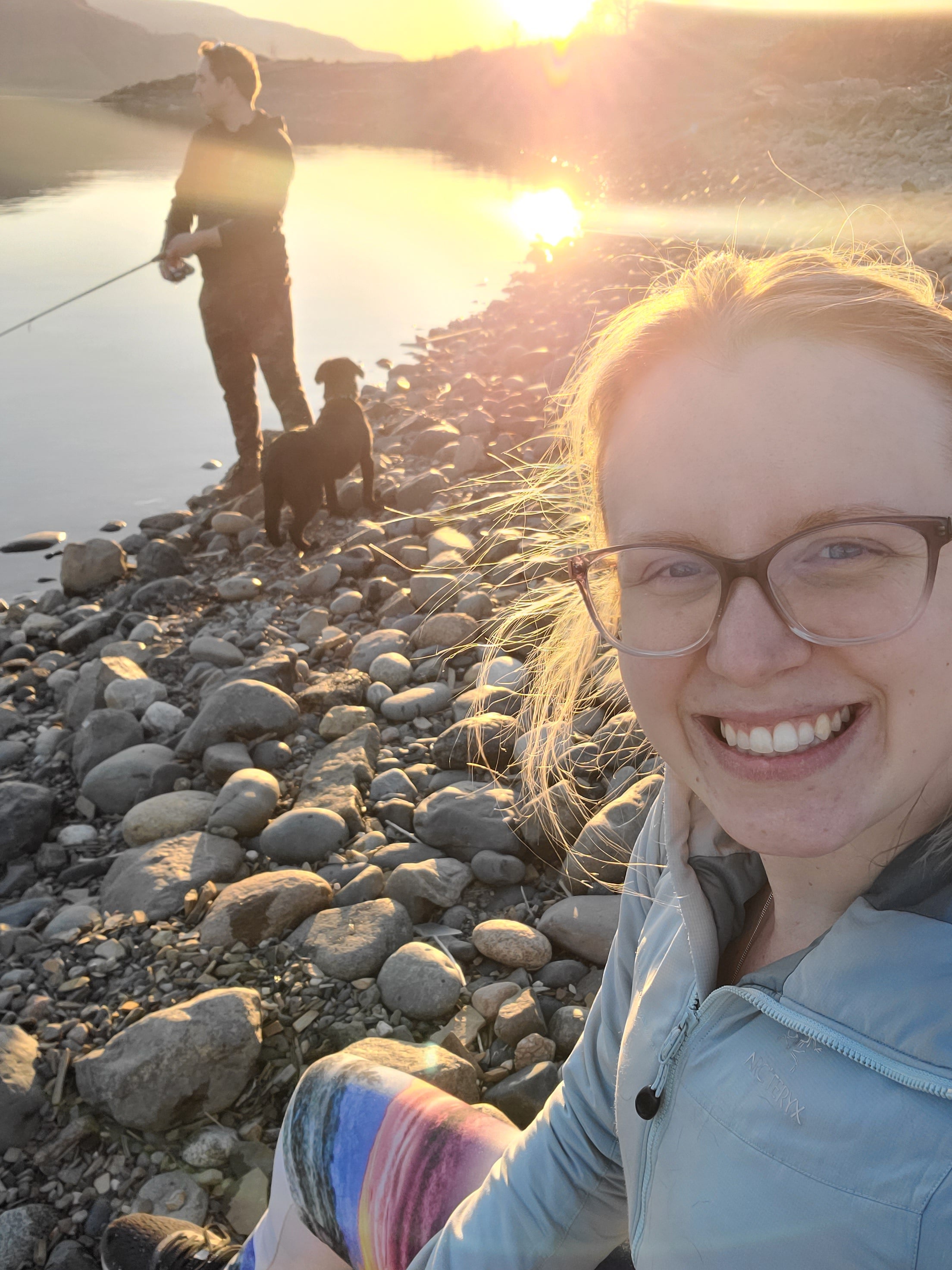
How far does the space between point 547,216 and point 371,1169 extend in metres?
22.1

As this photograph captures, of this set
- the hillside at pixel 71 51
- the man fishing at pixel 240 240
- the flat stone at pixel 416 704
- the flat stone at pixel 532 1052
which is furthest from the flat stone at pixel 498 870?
the hillside at pixel 71 51

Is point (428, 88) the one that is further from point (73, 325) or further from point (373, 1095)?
point (373, 1095)

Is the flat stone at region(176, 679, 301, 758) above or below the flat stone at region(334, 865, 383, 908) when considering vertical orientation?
above

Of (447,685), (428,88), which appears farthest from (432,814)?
(428,88)

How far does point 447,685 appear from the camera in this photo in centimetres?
389

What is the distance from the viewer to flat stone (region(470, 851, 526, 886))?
112 inches

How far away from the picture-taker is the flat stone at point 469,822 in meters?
2.92

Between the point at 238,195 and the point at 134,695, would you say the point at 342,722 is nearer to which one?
the point at 134,695

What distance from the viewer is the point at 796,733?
1.02 meters

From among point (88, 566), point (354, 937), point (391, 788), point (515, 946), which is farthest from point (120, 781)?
point (88, 566)

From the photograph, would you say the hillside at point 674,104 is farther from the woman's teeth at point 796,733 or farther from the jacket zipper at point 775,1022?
the jacket zipper at point 775,1022

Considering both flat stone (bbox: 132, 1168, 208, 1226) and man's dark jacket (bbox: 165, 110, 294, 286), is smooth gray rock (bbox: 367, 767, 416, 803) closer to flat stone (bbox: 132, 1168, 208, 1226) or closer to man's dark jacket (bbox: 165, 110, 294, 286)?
flat stone (bbox: 132, 1168, 208, 1226)

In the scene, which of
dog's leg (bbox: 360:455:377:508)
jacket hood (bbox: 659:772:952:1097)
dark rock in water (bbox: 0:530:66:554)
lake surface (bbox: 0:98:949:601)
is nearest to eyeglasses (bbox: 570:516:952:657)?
jacket hood (bbox: 659:772:952:1097)

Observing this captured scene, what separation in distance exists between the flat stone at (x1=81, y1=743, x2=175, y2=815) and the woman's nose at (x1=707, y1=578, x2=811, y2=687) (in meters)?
2.98
